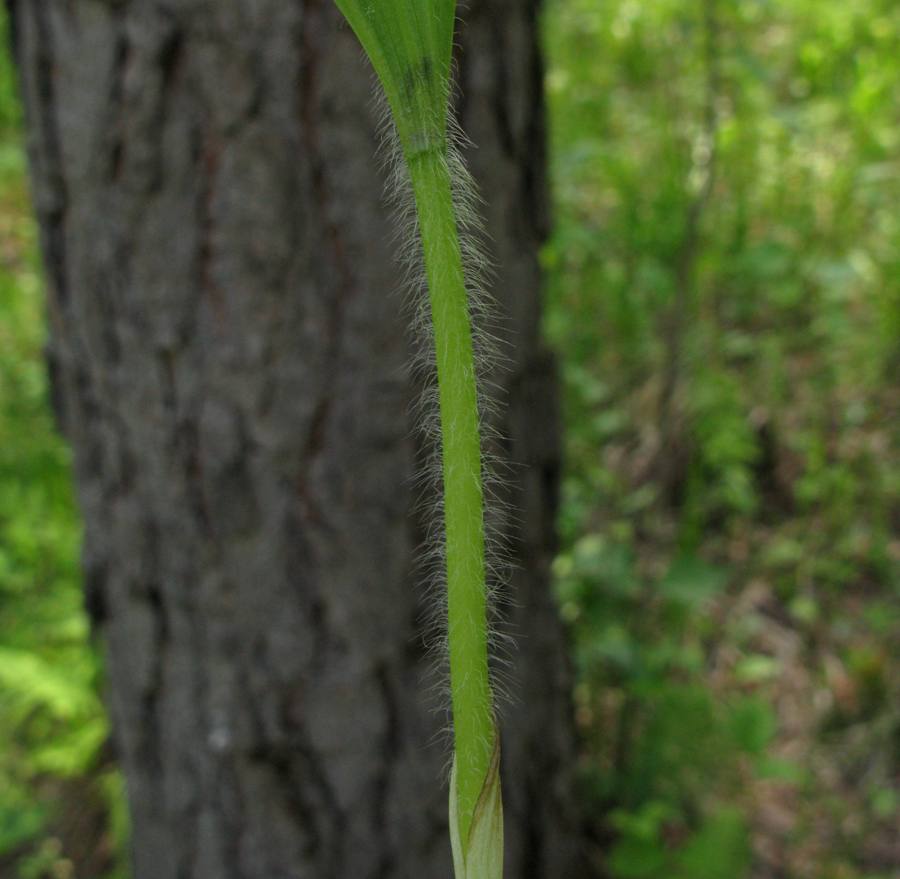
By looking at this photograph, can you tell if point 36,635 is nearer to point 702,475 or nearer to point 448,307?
point 702,475

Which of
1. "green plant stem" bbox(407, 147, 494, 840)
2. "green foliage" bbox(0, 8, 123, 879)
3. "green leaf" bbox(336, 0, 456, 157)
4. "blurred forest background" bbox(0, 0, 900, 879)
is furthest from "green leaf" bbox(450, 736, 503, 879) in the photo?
"green foliage" bbox(0, 8, 123, 879)

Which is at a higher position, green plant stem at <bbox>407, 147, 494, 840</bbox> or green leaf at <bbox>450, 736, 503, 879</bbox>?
green plant stem at <bbox>407, 147, 494, 840</bbox>

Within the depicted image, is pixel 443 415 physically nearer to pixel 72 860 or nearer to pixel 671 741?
pixel 671 741

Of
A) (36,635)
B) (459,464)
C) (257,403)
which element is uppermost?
(257,403)

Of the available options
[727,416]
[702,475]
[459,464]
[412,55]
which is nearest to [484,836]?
[459,464]

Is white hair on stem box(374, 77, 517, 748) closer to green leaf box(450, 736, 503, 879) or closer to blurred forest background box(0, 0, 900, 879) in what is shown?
green leaf box(450, 736, 503, 879)
